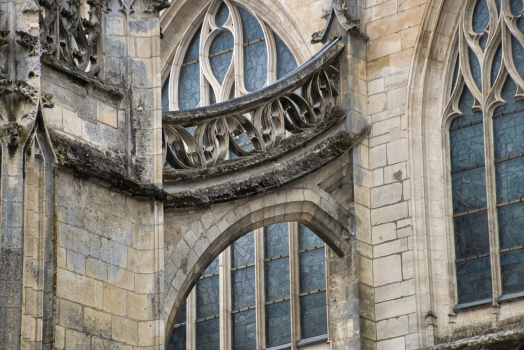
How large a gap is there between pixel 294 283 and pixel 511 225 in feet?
9.69

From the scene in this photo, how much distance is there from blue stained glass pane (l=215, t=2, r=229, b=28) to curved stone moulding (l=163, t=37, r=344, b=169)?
8.87 feet

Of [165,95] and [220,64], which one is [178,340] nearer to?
[165,95]

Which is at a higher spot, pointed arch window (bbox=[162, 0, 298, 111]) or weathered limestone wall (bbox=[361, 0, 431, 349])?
pointed arch window (bbox=[162, 0, 298, 111])

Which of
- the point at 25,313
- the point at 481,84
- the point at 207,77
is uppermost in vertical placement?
the point at 207,77

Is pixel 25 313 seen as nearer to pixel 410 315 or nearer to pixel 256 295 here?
pixel 410 315

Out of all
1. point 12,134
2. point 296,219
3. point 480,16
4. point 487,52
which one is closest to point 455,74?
point 487,52

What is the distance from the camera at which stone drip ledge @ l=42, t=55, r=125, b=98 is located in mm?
11992

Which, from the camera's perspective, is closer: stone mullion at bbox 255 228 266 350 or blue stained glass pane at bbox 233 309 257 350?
stone mullion at bbox 255 228 266 350

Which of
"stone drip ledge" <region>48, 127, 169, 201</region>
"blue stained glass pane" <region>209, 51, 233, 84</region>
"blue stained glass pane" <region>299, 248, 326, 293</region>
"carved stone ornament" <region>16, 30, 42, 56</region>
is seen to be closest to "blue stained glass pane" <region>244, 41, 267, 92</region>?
"blue stained glass pane" <region>209, 51, 233, 84</region>

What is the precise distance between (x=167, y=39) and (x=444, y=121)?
4839 millimetres

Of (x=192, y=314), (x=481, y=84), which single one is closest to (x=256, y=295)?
(x=192, y=314)

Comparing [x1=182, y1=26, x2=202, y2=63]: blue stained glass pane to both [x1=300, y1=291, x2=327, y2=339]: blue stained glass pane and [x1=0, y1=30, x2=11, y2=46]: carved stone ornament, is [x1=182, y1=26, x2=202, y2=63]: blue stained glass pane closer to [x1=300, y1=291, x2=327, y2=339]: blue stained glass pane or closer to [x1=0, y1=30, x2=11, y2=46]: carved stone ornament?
[x1=300, y1=291, x2=327, y2=339]: blue stained glass pane

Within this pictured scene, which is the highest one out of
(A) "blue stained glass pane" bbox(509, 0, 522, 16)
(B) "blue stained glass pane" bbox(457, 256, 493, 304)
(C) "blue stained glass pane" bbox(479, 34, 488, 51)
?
(A) "blue stained glass pane" bbox(509, 0, 522, 16)

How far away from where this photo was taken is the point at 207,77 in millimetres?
17766
